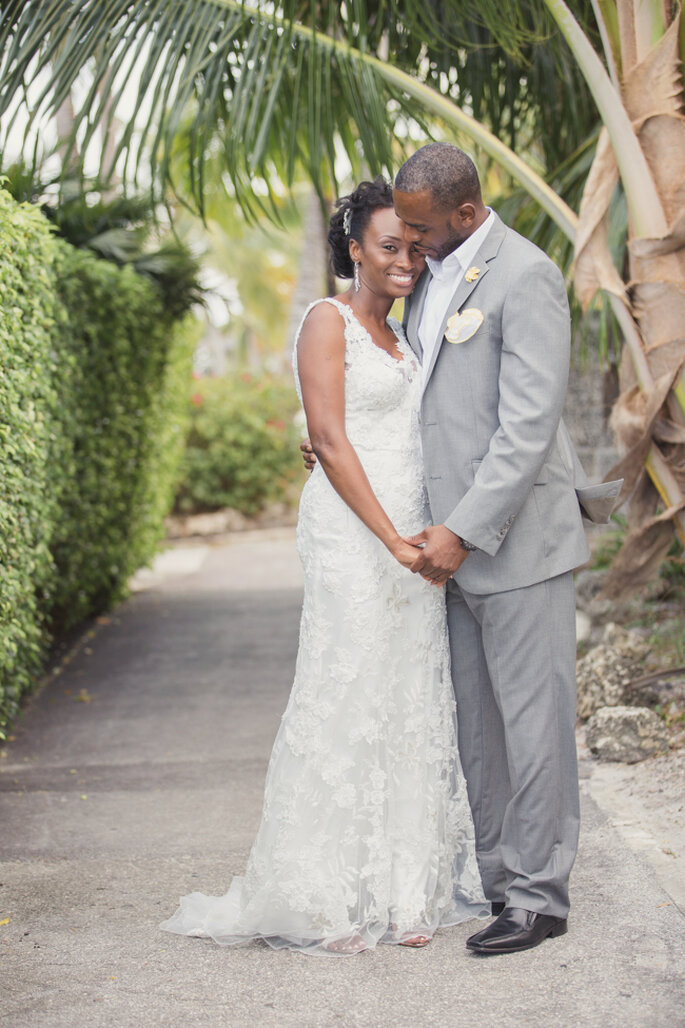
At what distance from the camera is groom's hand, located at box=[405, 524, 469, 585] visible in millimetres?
3084

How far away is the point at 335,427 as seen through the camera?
3.21 m

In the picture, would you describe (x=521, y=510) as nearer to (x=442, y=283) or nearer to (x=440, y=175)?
(x=442, y=283)

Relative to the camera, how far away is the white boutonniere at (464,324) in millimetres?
3080

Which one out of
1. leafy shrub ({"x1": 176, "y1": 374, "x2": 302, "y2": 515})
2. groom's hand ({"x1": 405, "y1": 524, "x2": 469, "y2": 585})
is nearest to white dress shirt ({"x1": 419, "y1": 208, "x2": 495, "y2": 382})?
groom's hand ({"x1": 405, "y1": 524, "x2": 469, "y2": 585})

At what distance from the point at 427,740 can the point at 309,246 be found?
1678cm

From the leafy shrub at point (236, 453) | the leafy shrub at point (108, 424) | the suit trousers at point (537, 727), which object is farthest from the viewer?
the leafy shrub at point (236, 453)

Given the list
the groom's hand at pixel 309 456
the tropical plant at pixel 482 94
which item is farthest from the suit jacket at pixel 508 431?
the tropical plant at pixel 482 94

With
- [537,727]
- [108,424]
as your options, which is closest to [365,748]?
[537,727]

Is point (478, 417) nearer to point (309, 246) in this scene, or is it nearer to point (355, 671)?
point (355, 671)

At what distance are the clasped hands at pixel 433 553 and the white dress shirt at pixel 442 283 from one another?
18.9 inches

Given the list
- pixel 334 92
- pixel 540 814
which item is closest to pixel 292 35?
pixel 334 92

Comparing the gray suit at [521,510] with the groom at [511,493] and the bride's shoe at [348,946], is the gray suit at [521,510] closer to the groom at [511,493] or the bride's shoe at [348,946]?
the groom at [511,493]

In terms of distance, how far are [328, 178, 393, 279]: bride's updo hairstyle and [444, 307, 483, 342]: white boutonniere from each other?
1.43 feet

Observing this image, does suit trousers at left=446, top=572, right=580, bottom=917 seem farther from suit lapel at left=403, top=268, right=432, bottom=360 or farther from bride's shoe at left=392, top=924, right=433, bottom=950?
suit lapel at left=403, top=268, right=432, bottom=360
